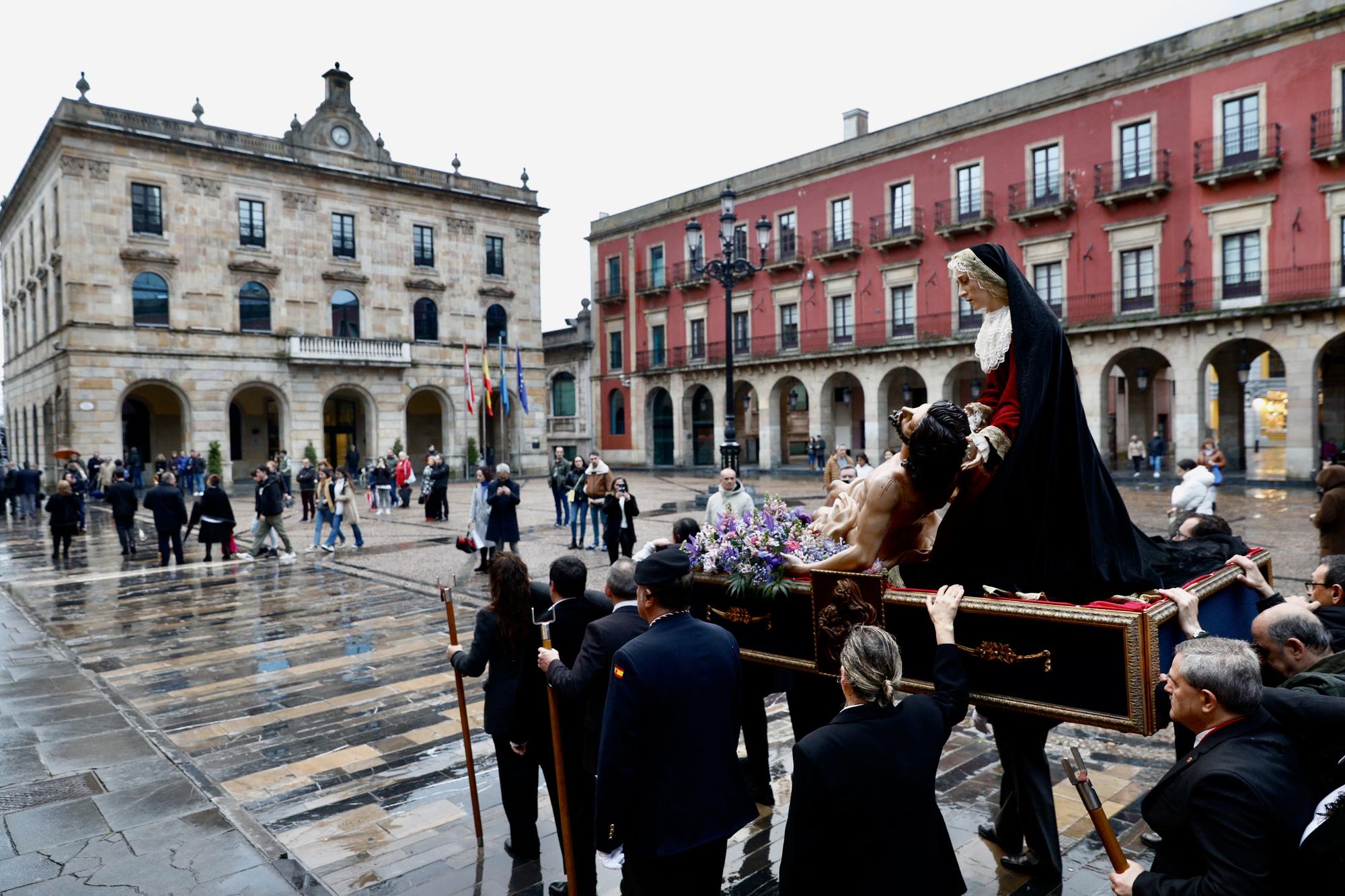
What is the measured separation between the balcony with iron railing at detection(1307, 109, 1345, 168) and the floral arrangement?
81.5 ft

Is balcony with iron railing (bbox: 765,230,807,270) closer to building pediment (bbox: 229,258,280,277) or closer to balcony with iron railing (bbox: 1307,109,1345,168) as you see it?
balcony with iron railing (bbox: 1307,109,1345,168)

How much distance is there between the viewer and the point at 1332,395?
84.7ft

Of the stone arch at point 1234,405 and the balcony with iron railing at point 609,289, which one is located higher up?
the balcony with iron railing at point 609,289

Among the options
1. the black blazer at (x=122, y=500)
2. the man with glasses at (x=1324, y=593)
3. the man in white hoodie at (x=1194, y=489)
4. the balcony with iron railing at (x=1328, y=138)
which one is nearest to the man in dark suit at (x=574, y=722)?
the man with glasses at (x=1324, y=593)

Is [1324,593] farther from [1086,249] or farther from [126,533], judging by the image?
[1086,249]

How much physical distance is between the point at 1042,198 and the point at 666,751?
1106 inches

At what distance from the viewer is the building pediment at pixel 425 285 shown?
35.4 metres

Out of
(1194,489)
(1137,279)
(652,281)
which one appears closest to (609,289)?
(652,281)

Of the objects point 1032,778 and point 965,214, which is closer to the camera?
point 1032,778

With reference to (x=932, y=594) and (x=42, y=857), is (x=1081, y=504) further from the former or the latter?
(x=42, y=857)

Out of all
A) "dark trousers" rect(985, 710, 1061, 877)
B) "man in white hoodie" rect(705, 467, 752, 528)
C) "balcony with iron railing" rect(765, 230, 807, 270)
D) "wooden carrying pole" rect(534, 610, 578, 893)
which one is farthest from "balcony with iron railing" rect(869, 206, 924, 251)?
"wooden carrying pole" rect(534, 610, 578, 893)

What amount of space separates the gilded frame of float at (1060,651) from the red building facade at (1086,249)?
24.2 m

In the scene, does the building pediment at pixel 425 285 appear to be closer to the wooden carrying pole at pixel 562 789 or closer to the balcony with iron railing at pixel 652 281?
the balcony with iron railing at pixel 652 281

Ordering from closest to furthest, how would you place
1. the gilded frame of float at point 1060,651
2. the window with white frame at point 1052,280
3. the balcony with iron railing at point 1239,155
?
the gilded frame of float at point 1060,651
the balcony with iron railing at point 1239,155
the window with white frame at point 1052,280
